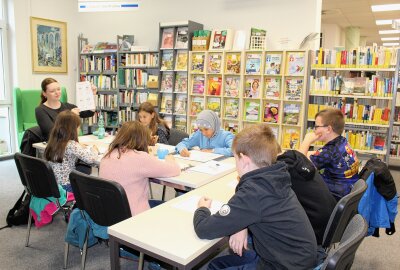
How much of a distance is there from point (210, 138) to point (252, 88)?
2.20m

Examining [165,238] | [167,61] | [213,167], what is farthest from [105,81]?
[165,238]

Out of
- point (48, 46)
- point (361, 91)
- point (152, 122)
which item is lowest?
point (152, 122)

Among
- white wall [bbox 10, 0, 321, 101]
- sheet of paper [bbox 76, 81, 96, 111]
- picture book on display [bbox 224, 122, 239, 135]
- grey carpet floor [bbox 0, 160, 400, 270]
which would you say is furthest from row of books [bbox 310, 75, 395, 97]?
sheet of paper [bbox 76, 81, 96, 111]

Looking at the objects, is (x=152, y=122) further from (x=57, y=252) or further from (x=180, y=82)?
(x=180, y=82)

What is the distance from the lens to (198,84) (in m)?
5.80

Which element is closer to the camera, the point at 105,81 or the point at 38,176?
the point at 38,176

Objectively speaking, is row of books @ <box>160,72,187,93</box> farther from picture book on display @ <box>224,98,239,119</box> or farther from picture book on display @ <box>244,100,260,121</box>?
picture book on display @ <box>244,100,260,121</box>

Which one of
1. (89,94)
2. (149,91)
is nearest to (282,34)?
(149,91)

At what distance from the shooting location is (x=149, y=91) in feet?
21.1

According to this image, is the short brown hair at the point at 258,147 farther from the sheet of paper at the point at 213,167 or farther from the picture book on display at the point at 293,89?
the picture book on display at the point at 293,89

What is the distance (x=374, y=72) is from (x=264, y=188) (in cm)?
430

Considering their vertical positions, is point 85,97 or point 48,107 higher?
point 85,97

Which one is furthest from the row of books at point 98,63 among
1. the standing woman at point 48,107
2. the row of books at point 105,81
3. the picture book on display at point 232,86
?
the standing woman at point 48,107

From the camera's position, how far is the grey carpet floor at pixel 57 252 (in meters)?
2.72
